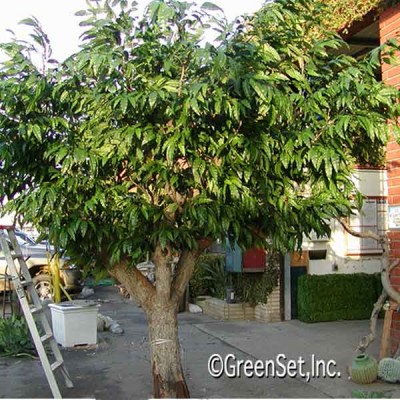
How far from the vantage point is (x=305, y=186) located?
14.6ft

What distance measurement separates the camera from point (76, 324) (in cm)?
842

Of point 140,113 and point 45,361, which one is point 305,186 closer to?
point 140,113

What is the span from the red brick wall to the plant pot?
0.76m

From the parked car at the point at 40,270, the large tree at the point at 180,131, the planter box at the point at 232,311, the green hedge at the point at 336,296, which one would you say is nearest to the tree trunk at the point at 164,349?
the large tree at the point at 180,131

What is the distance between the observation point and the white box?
8367mm

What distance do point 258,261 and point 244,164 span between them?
7001mm

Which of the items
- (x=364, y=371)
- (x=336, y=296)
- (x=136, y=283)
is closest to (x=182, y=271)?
(x=136, y=283)

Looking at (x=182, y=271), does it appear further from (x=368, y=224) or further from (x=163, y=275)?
(x=368, y=224)

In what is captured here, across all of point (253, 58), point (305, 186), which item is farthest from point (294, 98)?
point (305, 186)

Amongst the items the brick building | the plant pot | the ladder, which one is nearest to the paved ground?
the plant pot

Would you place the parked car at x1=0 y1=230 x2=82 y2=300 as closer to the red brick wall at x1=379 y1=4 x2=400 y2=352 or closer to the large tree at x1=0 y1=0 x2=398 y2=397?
the red brick wall at x1=379 y1=4 x2=400 y2=352

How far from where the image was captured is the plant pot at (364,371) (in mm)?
6082

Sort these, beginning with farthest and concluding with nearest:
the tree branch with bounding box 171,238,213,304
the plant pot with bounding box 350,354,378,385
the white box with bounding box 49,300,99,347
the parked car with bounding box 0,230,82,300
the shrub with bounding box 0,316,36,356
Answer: the parked car with bounding box 0,230,82,300 < the white box with bounding box 49,300,99,347 < the shrub with bounding box 0,316,36,356 < the plant pot with bounding box 350,354,378,385 < the tree branch with bounding box 171,238,213,304

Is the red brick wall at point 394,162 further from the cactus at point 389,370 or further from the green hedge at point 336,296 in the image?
the green hedge at point 336,296
